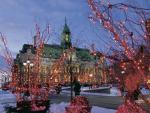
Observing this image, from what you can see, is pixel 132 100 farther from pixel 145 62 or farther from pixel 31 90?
pixel 31 90

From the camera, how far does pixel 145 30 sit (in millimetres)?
5539

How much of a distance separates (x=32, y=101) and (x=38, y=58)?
3013 millimetres

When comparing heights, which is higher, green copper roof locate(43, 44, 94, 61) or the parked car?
green copper roof locate(43, 44, 94, 61)

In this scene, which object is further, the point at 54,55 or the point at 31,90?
the point at 54,55

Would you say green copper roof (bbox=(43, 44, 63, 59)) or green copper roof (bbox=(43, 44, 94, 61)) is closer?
green copper roof (bbox=(43, 44, 94, 61))

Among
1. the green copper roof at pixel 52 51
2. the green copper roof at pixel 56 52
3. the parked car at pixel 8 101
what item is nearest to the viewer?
the parked car at pixel 8 101

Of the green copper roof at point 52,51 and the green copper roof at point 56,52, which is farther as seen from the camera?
the green copper roof at point 52,51

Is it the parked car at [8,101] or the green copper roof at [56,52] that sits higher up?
the green copper roof at [56,52]

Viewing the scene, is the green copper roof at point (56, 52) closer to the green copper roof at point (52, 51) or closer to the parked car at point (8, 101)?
the green copper roof at point (52, 51)

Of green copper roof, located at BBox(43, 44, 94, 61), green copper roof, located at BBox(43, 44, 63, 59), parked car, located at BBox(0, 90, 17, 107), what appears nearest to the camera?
parked car, located at BBox(0, 90, 17, 107)

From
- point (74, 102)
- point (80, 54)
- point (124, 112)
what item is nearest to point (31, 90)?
point (74, 102)

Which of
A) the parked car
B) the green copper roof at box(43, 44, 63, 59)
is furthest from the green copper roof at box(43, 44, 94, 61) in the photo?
the parked car

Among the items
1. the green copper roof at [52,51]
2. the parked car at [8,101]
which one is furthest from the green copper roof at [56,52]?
the parked car at [8,101]

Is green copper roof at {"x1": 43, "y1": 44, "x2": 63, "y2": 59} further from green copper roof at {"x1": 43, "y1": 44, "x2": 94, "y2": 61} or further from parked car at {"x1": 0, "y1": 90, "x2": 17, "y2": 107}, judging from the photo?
parked car at {"x1": 0, "y1": 90, "x2": 17, "y2": 107}
